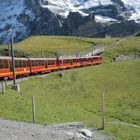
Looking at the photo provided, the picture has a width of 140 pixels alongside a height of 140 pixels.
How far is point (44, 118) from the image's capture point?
34.0 metres

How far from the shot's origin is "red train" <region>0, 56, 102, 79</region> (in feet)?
189

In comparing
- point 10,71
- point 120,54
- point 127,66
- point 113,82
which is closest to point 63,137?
point 10,71

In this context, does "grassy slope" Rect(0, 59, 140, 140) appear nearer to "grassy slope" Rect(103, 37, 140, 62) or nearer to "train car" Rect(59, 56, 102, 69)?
"train car" Rect(59, 56, 102, 69)

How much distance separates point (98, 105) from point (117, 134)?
2079 cm

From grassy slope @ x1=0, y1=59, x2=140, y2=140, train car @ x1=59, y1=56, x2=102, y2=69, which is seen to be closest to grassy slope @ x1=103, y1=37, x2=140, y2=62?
train car @ x1=59, y1=56, x2=102, y2=69

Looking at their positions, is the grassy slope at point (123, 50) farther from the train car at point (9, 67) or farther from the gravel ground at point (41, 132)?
the gravel ground at point (41, 132)

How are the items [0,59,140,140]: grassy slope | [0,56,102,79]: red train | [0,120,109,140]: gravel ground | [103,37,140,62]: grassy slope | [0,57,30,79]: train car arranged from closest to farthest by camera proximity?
[0,120,109,140]: gravel ground
[0,59,140,140]: grassy slope
[0,57,30,79]: train car
[0,56,102,79]: red train
[103,37,140,62]: grassy slope

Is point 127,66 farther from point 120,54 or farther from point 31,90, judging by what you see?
point 120,54

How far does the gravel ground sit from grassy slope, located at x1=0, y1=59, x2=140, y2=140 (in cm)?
241

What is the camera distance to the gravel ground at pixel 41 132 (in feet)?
83.6

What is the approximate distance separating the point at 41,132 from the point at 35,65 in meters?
48.7

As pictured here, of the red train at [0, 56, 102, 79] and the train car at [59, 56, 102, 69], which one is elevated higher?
the red train at [0, 56, 102, 79]

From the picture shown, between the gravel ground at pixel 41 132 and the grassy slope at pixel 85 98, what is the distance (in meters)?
2.41

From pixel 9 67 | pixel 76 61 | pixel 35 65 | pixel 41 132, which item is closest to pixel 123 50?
pixel 76 61
